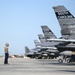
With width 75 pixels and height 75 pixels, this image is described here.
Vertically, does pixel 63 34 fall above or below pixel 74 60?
above

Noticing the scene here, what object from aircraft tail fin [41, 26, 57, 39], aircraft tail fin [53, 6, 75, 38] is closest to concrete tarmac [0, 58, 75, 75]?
aircraft tail fin [53, 6, 75, 38]

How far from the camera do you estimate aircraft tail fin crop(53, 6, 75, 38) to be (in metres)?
35.1

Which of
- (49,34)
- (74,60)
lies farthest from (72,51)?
(49,34)

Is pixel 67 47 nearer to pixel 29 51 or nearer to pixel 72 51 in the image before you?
pixel 72 51

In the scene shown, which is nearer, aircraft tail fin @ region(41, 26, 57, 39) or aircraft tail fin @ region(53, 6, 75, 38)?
aircraft tail fin @ region(53, 6, 75, 38)

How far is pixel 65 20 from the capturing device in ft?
120

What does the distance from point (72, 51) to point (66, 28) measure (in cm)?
303

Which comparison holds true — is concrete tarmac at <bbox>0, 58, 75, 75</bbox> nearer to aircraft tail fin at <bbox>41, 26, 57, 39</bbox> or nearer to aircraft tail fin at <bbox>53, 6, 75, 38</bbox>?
aircraft tail fin at <bbox>53, 6, 75, 38</bbox>

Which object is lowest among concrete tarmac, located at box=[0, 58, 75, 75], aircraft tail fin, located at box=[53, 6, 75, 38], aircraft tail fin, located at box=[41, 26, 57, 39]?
concrete tarmac, located at box=[0, 58, 75, 75]

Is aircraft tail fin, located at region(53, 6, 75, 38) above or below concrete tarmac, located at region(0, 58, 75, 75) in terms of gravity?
above

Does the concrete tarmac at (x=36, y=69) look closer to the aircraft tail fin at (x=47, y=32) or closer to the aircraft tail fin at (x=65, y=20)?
the aircraft tail fin at (x=65, y=20)

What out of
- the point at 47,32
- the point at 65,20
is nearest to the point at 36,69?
the point at 65,20

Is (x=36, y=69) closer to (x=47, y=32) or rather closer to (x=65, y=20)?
(x=65, y=20)

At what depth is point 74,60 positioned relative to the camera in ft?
129
